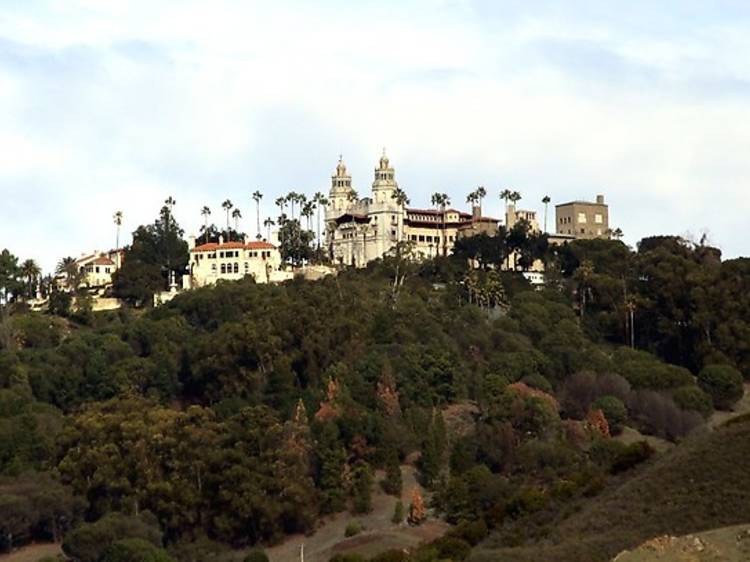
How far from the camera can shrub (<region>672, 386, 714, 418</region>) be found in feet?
330

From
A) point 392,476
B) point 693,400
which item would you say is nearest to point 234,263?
point 693,400

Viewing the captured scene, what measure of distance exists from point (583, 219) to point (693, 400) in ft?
194

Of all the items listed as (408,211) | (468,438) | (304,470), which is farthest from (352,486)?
(408,211)

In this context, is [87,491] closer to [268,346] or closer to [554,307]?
[268,346]

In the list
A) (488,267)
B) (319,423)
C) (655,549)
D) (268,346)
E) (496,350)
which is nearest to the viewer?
(655,549)

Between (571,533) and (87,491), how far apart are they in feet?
113

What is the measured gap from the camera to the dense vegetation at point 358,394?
84500 mm

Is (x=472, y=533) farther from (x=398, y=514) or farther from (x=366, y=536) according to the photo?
(x=398, y=514)

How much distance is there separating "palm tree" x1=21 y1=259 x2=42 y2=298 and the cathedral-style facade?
27.3 m

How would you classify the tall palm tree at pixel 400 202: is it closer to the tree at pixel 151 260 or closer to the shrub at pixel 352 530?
the tree at pixel 151 260

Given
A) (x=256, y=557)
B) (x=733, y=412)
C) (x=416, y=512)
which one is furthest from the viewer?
(x=733, y=412)

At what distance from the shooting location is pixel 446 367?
333 feet

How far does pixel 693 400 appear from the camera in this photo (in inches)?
3971

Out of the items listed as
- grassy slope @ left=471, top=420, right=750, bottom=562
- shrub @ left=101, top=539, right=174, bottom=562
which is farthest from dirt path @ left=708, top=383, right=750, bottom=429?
shrub @ left=101, top=539, right=174, bottom=562
